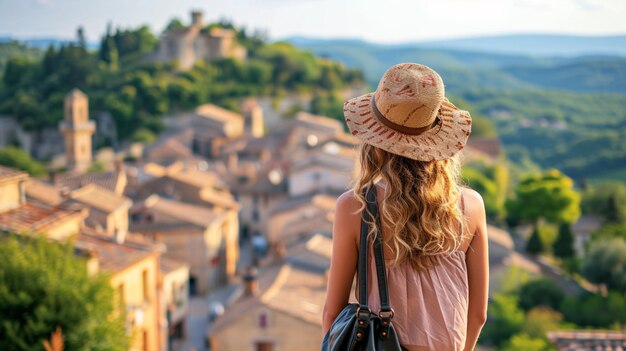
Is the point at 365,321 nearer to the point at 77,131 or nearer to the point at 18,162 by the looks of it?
the point at 18,162

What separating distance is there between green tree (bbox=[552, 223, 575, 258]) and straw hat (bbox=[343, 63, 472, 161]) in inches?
1480

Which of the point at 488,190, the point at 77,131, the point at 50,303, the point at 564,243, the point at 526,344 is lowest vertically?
the point at 488,190

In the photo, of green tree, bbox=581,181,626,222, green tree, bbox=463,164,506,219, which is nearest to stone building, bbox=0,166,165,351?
green tree, bbox=463,164,506,219

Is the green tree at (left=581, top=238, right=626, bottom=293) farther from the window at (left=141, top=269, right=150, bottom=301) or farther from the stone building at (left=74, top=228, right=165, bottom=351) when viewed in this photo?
the window at (left=141, top=269, right=150, bottom=301)

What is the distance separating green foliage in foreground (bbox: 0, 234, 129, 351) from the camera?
1016cm

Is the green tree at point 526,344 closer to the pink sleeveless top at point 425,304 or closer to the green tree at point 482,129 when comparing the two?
the pink sleeveless top at point 425,304

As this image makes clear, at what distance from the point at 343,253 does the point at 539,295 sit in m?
30.0

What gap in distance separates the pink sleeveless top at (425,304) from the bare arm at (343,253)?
0.09 metres

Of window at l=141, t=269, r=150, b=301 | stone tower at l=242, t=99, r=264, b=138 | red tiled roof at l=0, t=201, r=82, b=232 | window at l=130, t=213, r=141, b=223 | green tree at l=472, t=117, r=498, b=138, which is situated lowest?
green tree at l=472, t=117, r=498, b=138

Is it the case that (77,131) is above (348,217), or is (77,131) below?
below

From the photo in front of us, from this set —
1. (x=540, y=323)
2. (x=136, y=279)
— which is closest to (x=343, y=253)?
(x=136, y=279)

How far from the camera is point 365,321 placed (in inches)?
117

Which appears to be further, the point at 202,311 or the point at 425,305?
the point at 202,311

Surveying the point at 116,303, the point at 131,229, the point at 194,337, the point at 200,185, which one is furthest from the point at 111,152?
the point at 116,303
